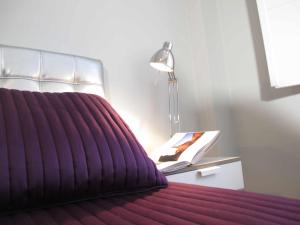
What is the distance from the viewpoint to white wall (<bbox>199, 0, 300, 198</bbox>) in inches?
58.6

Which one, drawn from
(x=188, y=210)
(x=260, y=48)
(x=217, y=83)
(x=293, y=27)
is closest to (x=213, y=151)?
(x=217, y=83)

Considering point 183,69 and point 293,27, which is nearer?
point 293,27

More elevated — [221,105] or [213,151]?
[221,105]

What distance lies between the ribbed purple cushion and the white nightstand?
25cm

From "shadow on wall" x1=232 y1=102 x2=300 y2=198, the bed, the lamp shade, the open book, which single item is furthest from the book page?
"shadow on wall" x1=232 y1=102 x2=300 y2=198

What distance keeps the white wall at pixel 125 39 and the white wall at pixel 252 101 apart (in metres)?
0.20

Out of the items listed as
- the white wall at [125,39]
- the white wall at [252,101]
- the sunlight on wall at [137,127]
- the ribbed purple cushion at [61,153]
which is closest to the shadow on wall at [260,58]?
the white wall at [252,101]

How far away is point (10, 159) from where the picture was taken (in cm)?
62

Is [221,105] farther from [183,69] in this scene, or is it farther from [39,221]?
[39,221]

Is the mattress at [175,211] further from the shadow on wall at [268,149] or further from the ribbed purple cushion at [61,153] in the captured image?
the shadow on wall at [268,149]

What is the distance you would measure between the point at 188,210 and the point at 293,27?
4.15 feet

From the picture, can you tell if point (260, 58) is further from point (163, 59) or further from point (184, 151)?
point (184, 151)

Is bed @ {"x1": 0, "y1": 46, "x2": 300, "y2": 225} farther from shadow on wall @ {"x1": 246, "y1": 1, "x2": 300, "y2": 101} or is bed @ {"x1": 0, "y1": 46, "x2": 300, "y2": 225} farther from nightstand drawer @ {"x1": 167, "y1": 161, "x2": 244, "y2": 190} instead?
shadow on wall @ {"x1": 246, "y1": 1, "x2": 300, "y2": 101}

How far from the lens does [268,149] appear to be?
5.21 ft
